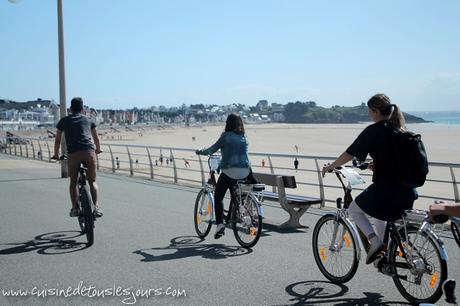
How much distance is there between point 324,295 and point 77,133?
13.9 ft

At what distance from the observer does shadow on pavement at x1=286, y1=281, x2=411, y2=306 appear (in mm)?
4812

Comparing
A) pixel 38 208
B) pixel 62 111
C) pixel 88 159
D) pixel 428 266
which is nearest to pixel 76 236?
pixel 88 159

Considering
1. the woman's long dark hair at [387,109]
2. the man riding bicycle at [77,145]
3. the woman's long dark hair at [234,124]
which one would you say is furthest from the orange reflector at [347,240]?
the man riding bicycle at [77,145]

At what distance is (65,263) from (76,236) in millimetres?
1595

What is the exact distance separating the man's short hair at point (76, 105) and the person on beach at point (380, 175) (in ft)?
13.8

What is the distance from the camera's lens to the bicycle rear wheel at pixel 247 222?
266 inches

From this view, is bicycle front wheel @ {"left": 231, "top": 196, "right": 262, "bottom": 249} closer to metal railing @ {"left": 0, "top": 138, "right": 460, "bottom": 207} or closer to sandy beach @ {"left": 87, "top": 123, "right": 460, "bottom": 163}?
metal railing @ {"left": 0, "top": 138, "right": 460, "bottom": 207}

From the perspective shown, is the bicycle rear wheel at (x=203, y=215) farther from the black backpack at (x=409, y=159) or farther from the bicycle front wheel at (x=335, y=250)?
the black backpack at (x=409, y=159)

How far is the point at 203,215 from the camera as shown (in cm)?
768

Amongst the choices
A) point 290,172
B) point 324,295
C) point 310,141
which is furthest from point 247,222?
point 310,141

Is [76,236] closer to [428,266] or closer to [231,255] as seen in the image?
[231,255]

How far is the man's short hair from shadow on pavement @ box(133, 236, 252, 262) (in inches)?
89.2

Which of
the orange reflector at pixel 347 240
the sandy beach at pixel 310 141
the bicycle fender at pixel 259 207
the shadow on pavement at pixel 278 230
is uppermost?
the bicycle fender at pixel 259 207

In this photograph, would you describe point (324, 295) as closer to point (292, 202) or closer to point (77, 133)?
point (292, 202)
